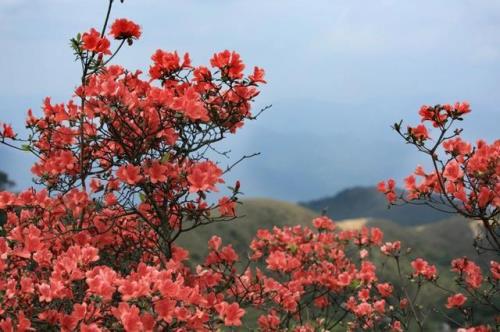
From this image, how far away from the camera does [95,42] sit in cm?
436

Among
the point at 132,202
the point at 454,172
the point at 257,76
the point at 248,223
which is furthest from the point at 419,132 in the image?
the point at 248,223

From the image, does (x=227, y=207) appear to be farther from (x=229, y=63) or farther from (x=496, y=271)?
(x=496, y=271)

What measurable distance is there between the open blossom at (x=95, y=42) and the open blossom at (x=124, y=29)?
109mm

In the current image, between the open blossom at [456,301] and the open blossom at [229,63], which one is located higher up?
the open blossom at [229,63]

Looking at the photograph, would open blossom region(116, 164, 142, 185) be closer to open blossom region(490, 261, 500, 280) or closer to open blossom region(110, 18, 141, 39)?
open blossom region(110, 18, 141, 39)

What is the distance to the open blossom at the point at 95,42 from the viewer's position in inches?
171

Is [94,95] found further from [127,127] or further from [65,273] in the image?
[65,273]

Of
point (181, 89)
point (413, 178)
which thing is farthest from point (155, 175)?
point (413, 178)

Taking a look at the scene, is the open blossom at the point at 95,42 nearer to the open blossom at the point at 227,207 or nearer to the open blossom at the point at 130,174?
the open blossom at the point at 130,174

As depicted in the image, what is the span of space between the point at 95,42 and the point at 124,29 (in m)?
0.23

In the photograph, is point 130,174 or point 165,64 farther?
point 165,64

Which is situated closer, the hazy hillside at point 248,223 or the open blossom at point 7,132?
the open blossom at point 7,132

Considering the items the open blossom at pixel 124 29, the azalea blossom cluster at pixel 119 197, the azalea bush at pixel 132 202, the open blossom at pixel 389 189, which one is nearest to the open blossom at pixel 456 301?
the azalea bush at pixel 132 202

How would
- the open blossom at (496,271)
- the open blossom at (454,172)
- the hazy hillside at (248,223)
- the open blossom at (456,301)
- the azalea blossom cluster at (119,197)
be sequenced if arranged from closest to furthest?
1. the azalea blossom cluster at (119,197)
2. the open blossom at (454,172)
3. the open blossom at (496,271)
4. the open blossom at (456,301)
5. the hazy hillside at (248,223)
